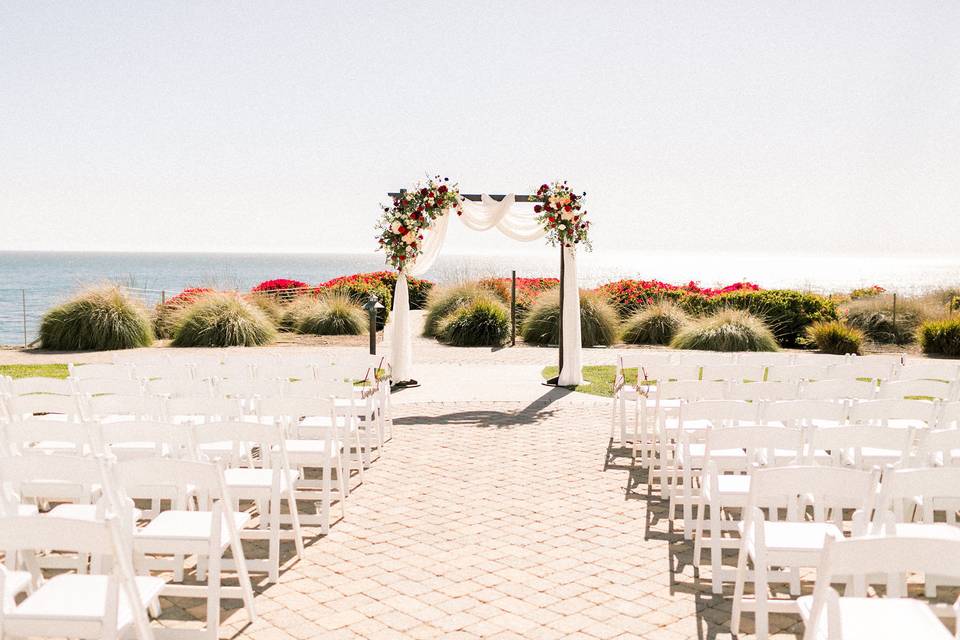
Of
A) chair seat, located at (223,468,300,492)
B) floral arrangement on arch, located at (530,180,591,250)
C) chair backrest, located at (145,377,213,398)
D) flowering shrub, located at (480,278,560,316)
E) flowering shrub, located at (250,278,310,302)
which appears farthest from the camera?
flowering shrub, located at (250,278,310,302)

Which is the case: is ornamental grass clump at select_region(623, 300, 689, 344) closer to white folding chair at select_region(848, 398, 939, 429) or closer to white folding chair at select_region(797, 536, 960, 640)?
white folding chair at select_region(848, 398, 939, 429)

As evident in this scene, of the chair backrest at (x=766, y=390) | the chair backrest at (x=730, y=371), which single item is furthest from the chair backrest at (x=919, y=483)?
the chair backrest at (x=730, y=371)

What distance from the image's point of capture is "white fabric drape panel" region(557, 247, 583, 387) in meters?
12.1

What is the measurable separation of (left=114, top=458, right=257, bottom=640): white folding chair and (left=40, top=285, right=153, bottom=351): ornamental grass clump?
1360cm

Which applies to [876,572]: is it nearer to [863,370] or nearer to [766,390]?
[766,390]

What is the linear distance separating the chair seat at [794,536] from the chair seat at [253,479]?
2.75m

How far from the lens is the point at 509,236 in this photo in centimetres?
1270

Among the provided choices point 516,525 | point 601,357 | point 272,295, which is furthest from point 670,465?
point 272,295

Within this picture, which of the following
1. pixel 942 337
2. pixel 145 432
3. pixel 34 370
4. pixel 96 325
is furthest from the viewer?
pixel 96 325

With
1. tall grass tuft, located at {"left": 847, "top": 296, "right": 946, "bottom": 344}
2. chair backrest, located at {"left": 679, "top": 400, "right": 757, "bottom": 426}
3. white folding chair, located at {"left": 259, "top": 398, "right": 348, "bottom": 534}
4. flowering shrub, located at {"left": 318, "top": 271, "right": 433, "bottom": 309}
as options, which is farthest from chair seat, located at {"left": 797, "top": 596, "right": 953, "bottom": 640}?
flowering shrub, located at {"left": 318, "top": 271, "right": 433, "bottom": 309}

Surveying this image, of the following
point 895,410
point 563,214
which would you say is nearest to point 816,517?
point 895,410

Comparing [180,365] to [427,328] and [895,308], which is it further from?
[895,308]

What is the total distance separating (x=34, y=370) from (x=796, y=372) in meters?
12.2

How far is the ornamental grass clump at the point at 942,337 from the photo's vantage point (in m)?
16.1
